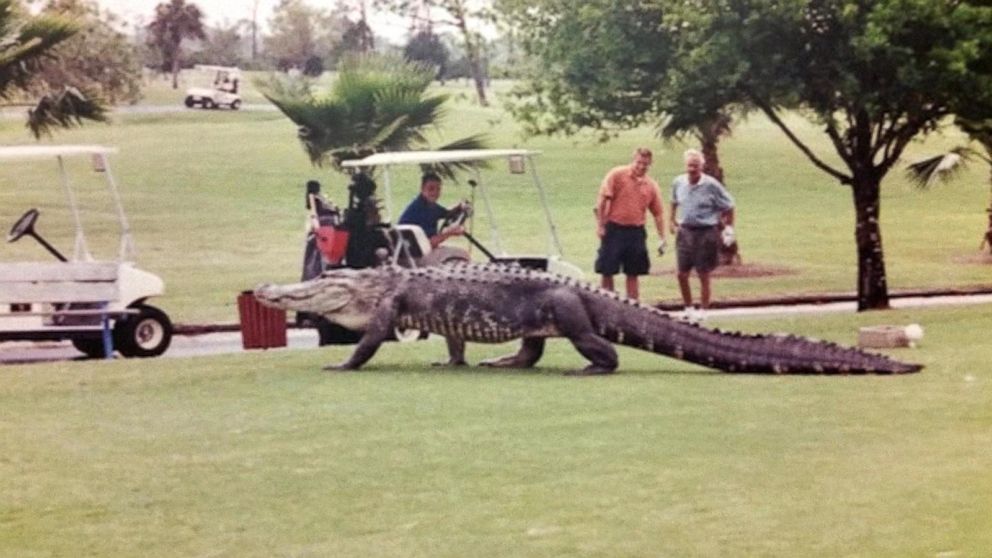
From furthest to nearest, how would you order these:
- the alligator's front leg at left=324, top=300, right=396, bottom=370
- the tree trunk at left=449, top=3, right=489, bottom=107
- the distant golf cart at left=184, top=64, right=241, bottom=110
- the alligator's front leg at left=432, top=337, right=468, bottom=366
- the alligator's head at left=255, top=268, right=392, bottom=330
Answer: the distant golf cart at left=184, top=64, right=241, bottom=110
the tree trunk at left=449, top=3, right=489, bottom=107
the alligator's front leg at left=432, top=337, right=468, bottom=366
the alligator's head at left=255, top=268, right=392, bottom=330
the alligator's front leg at left=324, top=300, right=396, bottom=370

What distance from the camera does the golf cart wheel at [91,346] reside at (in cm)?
1973

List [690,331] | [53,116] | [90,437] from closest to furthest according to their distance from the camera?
[90,437] → [690,331] → [53,116]

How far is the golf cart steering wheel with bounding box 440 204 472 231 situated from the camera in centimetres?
2028

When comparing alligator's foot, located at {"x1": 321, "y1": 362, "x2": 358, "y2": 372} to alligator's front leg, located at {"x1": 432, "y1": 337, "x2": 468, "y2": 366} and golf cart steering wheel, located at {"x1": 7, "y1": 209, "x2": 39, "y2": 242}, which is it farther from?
golf cart steering wheel, located at {"x1": 7, "y1": 209, "x2": 39, "y2": 242}

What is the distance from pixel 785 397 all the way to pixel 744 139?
125 feet

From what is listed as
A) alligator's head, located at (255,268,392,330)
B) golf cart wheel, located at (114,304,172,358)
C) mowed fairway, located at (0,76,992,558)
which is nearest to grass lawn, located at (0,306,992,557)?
mowed fairway, located at (0,76,992,558)

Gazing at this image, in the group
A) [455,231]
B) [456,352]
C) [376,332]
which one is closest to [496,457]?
[376,332]

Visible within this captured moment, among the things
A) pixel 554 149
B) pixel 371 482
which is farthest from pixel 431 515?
pixel 554 149

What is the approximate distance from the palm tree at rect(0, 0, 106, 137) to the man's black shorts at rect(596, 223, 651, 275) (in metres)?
7.74

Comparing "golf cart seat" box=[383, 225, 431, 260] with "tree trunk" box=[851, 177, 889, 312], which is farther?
"tree trunk" box=[851, 177, 889, 312]

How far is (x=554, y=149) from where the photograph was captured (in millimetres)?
47375

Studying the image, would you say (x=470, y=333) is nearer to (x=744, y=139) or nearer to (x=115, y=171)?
(x=115, y=171)

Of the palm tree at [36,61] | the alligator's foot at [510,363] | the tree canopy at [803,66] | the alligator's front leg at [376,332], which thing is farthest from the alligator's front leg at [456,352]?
the palm tree at [36,61]

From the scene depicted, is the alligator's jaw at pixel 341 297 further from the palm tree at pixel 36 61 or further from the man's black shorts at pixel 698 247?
the palm tree at pixel 36 61
